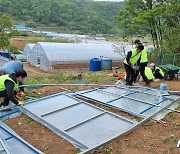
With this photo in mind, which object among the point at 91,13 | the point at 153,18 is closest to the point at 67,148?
the point at 153,18

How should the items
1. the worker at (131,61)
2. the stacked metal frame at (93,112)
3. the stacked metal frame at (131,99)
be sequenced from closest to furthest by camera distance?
1. the stacked metal frame at (93,112)
2. the stacked metal frame at (131,99)
3. the worker at (131,61)

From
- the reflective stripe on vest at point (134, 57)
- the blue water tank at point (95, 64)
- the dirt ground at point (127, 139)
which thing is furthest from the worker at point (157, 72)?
the blue water tank at point (95, 64)

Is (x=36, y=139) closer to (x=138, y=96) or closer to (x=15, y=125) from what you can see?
(x=15, y=125)

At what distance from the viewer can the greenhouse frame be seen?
23.6 metres

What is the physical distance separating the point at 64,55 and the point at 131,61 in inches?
616

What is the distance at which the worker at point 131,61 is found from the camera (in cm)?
880

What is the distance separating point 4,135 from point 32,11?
71.0 m

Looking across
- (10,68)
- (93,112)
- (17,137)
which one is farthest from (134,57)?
(17,137)

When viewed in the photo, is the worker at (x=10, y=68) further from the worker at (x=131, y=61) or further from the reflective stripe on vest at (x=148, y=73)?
the reflective stripe on vest at (x=148, y=73)

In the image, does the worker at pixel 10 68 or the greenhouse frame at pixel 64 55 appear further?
the greenhouse frame at pixel 64 55

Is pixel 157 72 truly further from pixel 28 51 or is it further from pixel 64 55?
pixel 28 51

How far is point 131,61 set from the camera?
29.8ft

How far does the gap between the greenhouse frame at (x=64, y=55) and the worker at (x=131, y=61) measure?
583 inches

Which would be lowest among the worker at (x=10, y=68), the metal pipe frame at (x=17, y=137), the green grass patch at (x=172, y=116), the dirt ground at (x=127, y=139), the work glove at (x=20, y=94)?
the dirt ground at (x=127, y=139)
